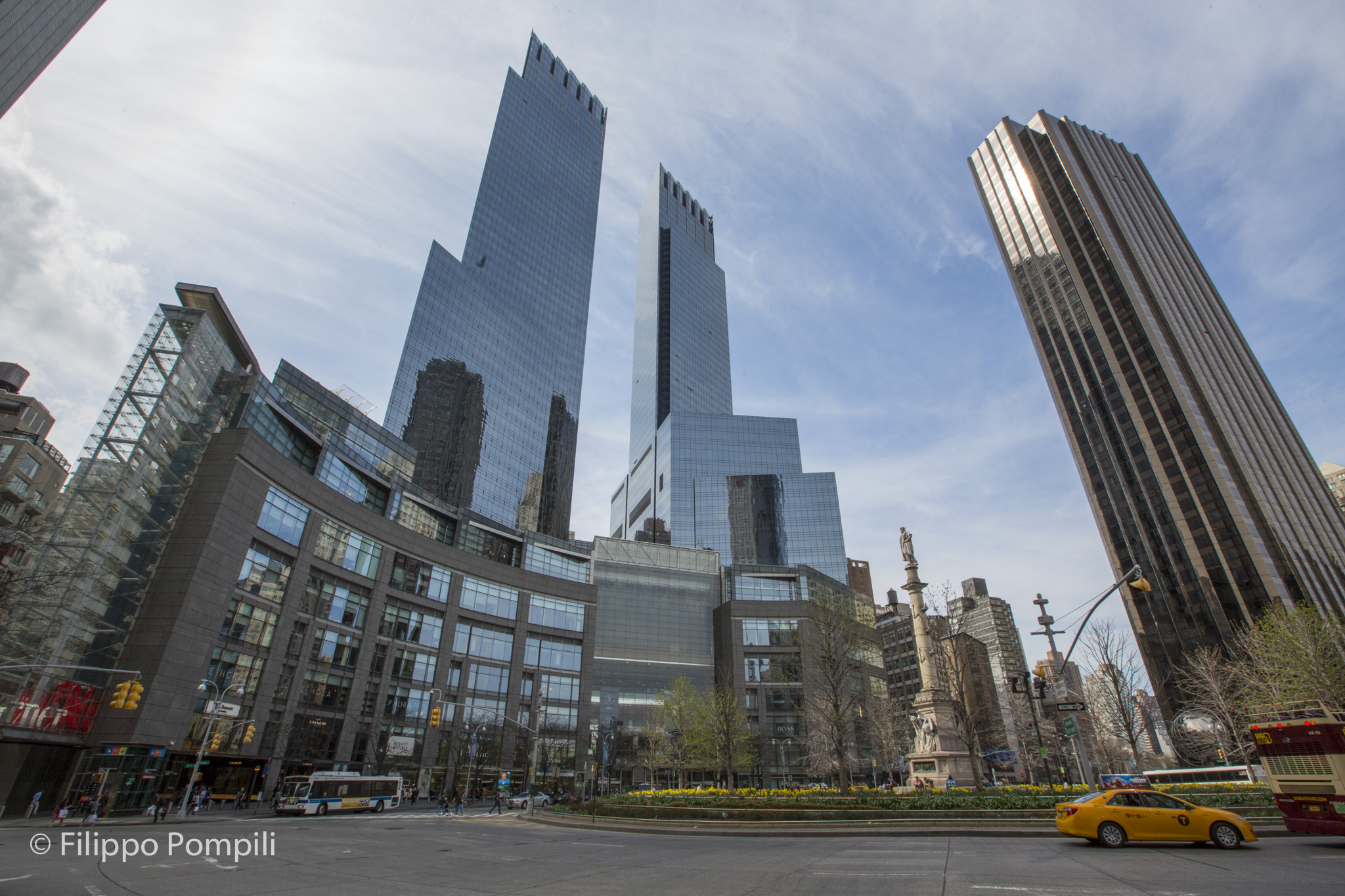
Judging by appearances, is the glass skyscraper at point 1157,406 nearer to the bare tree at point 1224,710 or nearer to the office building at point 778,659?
the bare tree at point 1224,710

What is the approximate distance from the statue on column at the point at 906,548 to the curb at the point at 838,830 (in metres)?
19.5

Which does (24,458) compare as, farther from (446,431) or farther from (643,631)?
(643,631)

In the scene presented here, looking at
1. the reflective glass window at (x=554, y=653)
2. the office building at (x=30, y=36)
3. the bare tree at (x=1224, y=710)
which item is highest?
the office building at (x=30, y=36)

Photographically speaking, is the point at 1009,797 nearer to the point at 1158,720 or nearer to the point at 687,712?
Answer: the point at 687,712

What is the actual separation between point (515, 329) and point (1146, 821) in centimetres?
11881

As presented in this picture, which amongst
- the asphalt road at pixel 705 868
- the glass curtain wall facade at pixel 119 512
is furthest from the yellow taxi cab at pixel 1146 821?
the glass curtain wall facade at pixel 119 512

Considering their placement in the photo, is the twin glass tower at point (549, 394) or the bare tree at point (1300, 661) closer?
the bare tree at point (1300, 661)

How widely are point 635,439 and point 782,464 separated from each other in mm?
56843

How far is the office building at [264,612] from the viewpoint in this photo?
39.4 m

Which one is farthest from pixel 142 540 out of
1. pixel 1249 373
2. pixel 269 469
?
pixel 1249 373

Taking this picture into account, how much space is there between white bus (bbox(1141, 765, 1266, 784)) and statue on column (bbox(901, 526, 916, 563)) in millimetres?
20866

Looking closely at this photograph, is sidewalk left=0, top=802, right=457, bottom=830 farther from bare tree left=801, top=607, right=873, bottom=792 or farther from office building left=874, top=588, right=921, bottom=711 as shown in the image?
office building left=874, top=588, right=921, bottom=711

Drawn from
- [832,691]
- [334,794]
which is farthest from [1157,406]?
[334,794]

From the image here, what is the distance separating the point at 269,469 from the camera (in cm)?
5134
